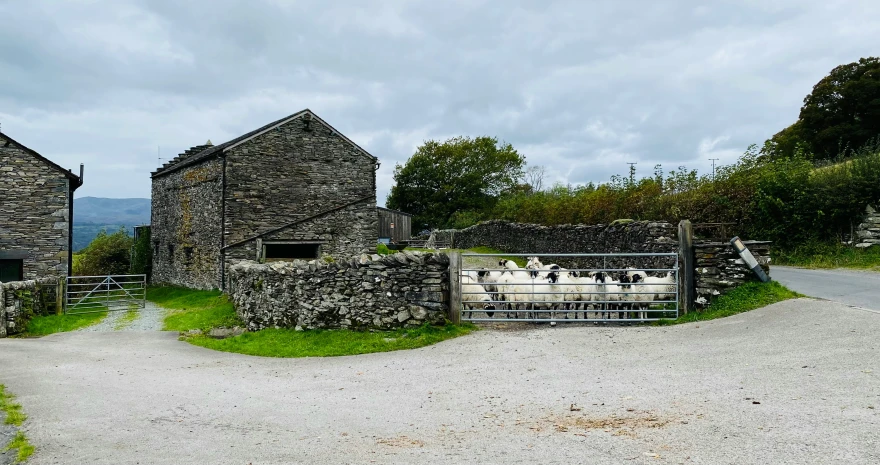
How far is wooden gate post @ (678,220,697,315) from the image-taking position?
11.8m

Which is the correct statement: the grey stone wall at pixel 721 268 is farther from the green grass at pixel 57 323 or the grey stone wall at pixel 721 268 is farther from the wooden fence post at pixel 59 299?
the wooden fence post at pixel 59 299

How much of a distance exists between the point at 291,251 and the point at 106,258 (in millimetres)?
16612

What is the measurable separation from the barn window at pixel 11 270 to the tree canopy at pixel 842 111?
3767 cm

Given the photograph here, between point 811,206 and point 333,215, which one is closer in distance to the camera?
point 811,206

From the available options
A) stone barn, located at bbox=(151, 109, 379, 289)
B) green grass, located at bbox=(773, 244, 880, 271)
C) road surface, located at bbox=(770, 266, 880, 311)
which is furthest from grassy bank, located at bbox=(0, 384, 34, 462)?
green grass, located at bbox=(773, 244, 880, 271)

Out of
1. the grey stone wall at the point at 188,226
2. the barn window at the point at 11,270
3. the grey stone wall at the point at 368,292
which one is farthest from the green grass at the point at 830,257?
the barn window at the point at 11,270

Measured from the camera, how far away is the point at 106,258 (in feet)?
113

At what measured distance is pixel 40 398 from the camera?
773 centimetres

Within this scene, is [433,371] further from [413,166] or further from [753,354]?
[413,166]

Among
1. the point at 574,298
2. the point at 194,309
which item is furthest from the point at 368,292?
the point at 194,309

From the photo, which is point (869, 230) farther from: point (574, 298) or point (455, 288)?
point (455, 288)

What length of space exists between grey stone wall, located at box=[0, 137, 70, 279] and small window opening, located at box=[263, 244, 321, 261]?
762 centimetres

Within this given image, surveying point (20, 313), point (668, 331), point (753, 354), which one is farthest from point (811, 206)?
point (20, 313)

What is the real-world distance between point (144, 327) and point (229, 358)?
6509 millimetres
